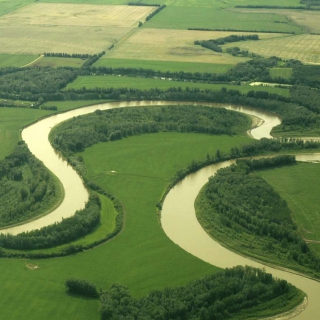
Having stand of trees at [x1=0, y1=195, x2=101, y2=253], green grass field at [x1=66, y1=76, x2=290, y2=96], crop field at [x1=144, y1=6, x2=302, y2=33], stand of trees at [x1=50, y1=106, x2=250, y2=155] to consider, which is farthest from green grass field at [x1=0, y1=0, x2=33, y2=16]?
stand of trees at [x1=0, y1=195, x2=101, y2=253]

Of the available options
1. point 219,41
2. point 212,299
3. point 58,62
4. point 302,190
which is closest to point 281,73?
point 219,41

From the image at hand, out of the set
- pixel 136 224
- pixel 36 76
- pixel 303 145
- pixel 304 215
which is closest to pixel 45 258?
pixel 136 224

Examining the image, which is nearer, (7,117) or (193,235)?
(193,235)

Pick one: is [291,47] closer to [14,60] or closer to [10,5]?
[14,60]

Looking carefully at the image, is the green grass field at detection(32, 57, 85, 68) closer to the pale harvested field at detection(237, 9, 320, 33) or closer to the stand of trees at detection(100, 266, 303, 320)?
the pale harvested field at detection(237, 9, 320, 33)

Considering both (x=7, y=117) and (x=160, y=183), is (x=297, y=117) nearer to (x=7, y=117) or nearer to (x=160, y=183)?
(x=160, y=183)

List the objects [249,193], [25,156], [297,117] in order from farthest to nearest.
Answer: [297,117], [25,156], [249,193]

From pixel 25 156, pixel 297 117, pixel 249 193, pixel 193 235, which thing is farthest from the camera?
pixel 297 117

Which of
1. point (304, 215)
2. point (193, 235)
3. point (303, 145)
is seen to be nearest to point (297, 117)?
point (303, 145)
